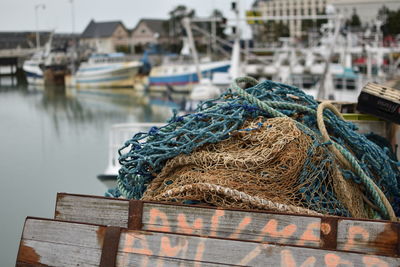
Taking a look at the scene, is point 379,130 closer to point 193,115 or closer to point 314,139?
point 314,139

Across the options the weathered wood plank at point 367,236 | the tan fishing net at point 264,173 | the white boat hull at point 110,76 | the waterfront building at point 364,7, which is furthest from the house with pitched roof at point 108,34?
the weathered wood plank at point 367,236

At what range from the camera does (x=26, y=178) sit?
58.3 feet

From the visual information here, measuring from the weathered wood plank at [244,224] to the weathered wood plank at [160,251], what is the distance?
19 cm

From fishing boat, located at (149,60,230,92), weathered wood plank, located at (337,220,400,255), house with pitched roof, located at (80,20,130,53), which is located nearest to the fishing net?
weathered wood plank, located at (337,220,400,255)

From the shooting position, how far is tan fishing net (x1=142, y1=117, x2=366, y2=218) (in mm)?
3045

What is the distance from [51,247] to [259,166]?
3.89 feet

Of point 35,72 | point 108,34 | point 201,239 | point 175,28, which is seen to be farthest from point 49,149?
point 108,34

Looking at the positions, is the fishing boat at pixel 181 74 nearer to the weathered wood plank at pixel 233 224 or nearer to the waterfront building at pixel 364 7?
the waterfront building at pixel 364 7

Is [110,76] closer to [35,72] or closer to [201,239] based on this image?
[35,72]

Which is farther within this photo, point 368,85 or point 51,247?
point 368,85

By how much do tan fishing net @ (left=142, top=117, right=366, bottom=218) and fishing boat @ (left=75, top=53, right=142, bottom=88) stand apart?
61255 mm

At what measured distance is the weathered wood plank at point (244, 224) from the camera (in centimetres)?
249

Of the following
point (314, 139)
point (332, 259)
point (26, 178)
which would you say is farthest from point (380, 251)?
point (26, 178)

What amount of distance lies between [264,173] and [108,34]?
110 metres
